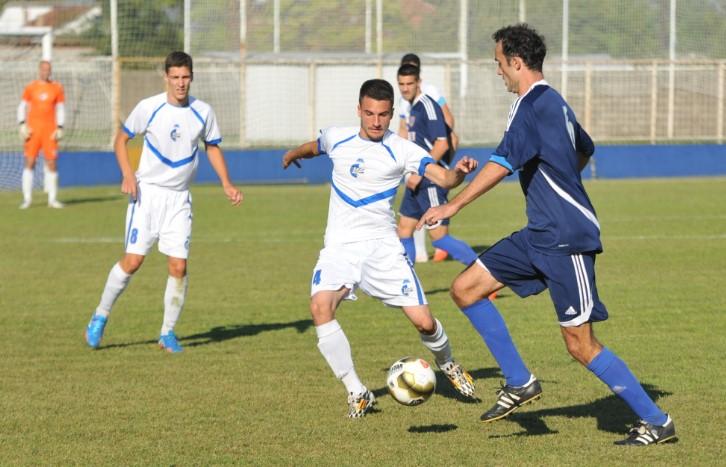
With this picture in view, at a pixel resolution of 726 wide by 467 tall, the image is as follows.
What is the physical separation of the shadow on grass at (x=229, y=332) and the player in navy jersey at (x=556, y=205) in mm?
4057

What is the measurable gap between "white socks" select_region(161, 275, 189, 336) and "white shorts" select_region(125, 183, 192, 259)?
216mm

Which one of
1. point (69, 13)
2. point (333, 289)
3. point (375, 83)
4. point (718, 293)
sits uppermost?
point (69, 13)

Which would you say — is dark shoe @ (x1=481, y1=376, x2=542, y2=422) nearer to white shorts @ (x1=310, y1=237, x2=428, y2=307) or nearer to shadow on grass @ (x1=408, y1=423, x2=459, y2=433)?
shadow on grass @ (x1=408, y1=423, x2=459, y2=433)

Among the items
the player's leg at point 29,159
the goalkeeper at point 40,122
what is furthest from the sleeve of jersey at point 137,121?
the player's leg at point 29,159

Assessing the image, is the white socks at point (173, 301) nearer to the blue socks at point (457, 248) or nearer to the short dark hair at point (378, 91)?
the short dark hair at point (378, 91)

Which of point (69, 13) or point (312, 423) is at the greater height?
point (69, 13)

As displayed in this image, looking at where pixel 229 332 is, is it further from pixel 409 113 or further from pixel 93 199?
pixel 93 199

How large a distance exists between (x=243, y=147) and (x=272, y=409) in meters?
22.5

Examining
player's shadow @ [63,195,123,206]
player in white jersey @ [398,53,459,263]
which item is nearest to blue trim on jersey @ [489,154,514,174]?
player in white jersey @ [398,53,459,263]

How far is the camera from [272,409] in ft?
24.1

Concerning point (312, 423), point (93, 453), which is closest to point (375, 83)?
point (312, 423)

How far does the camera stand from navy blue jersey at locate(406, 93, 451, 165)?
1228 centimetres

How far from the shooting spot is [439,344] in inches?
292

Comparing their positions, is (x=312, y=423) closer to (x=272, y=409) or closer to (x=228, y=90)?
(x=272, y=409)
